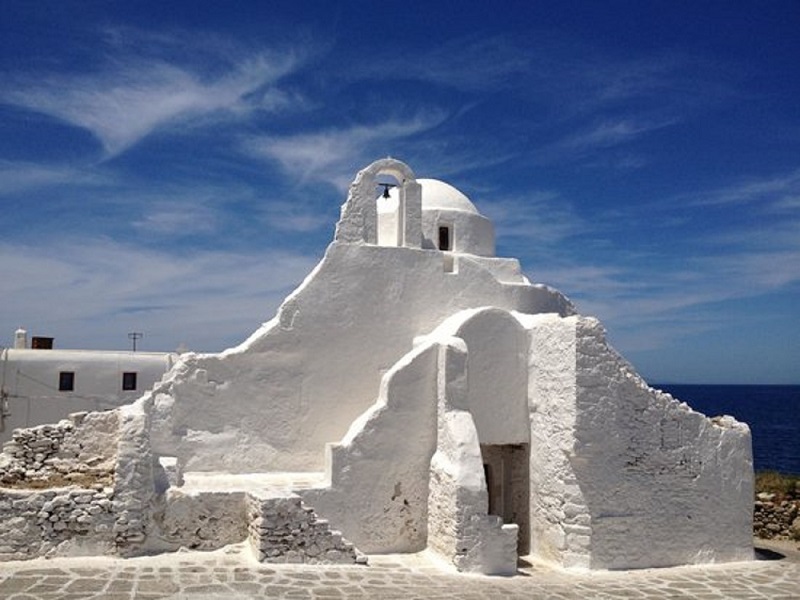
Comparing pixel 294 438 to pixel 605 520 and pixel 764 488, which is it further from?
pixel 764 488

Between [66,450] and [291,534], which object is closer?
[291,534]

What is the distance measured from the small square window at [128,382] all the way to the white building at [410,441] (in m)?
8.21

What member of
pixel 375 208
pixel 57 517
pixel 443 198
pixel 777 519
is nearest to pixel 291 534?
pixel 57 517

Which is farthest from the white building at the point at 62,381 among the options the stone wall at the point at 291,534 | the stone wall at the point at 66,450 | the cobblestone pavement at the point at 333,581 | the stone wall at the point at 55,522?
the stone wall at the point at 291,534

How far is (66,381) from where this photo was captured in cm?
2106

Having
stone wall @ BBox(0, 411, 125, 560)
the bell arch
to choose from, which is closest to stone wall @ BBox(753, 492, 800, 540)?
the bell arch

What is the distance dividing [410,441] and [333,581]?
10.1 feet

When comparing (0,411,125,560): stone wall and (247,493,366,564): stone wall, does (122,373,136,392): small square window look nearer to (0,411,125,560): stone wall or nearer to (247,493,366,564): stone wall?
(0,411,125,560): stone wall

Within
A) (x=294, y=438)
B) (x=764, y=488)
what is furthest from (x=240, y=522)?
(x=764, y=488)

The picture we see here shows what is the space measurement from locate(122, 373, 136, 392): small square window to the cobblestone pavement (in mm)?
11849

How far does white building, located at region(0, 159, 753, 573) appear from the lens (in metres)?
11.4

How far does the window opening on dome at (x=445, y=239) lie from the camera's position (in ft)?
53.9

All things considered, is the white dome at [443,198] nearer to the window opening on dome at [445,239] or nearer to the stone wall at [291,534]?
the window opening on dome at [445,239]

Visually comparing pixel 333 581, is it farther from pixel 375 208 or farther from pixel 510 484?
pixel 375 208
